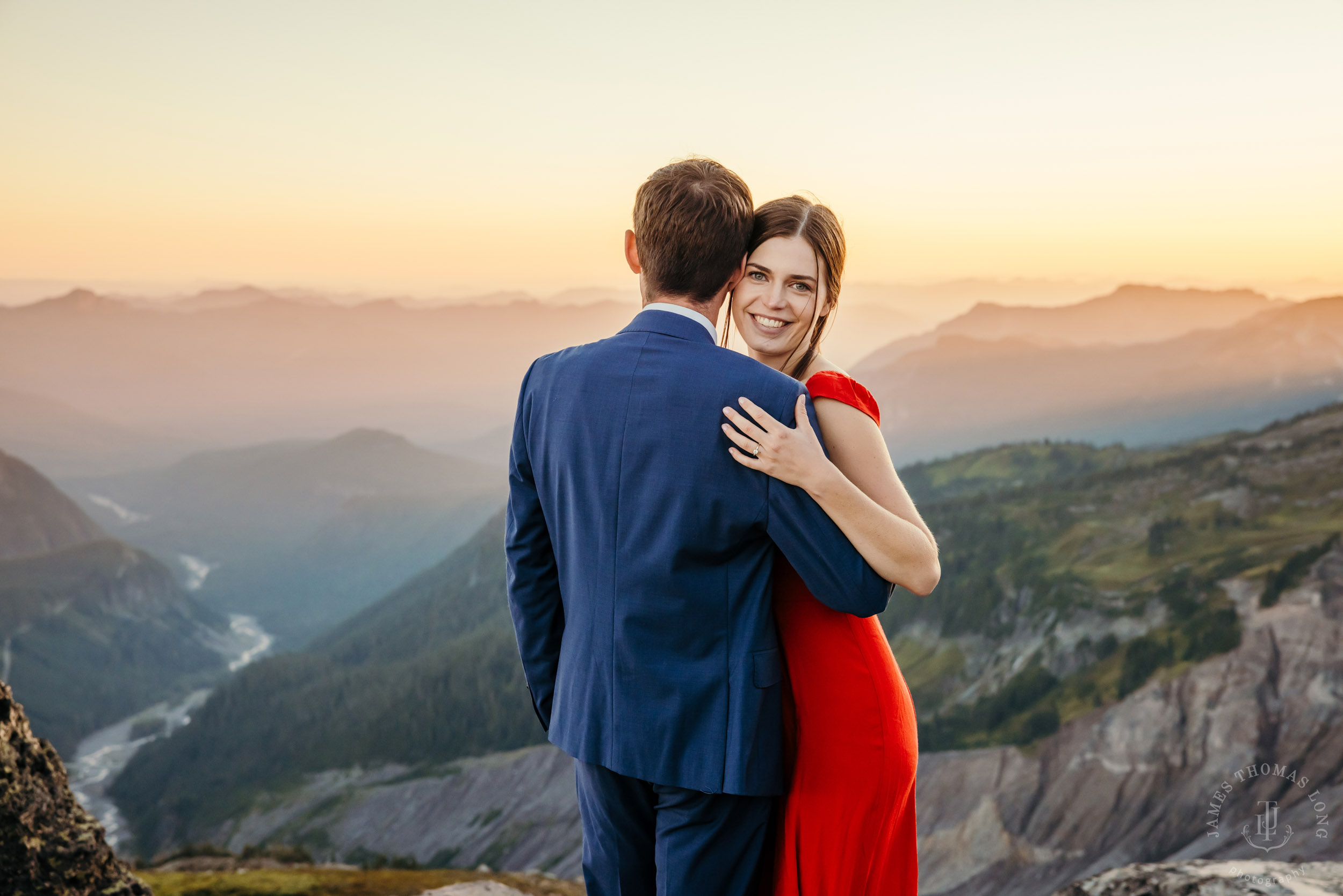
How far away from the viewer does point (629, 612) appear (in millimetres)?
3115

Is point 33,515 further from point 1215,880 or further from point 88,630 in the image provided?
point 1215,880

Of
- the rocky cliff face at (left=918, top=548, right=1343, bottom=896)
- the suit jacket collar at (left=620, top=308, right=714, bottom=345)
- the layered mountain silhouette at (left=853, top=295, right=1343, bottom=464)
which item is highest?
the suit jacket collar at (left=620, top=308, right=714, bottom=345)

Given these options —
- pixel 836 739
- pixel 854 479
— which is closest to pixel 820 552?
pixel 854 479

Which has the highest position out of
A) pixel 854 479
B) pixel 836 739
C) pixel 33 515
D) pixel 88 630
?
pixel 854 479

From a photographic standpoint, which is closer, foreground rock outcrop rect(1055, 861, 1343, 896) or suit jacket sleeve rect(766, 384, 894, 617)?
suit jacket sleeve rect(766, 384, 894, 617)

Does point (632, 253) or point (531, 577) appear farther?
point (531, 577)

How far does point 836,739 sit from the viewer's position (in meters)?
3.39

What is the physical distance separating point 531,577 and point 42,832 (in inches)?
148

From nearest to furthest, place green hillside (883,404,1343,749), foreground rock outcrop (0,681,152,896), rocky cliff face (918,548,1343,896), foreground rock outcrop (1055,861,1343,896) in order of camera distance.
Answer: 1. foreground rock outcrop (1055,861,1343,896)
2. foreground rock outcrop (0,681,152,896)
3. rocky cliff face (918,548,1343,896)
4. green hillside (883,404,1343,749)

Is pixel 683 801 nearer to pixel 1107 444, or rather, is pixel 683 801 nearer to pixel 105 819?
pixel 1107 444

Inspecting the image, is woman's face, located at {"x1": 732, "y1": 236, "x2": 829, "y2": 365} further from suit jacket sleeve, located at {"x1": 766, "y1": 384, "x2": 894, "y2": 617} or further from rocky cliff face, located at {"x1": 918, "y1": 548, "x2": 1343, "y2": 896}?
rocky cliff face, located at {"x1": 918, "y1": 548, "x2": 1343, "y2": 896}

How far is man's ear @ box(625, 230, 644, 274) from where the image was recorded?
3271mm

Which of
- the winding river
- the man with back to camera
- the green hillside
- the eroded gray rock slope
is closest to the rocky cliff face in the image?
the green hillside

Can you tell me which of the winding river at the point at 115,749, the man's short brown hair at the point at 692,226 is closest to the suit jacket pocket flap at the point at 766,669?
the man's short brown hair at the point at 692,226
